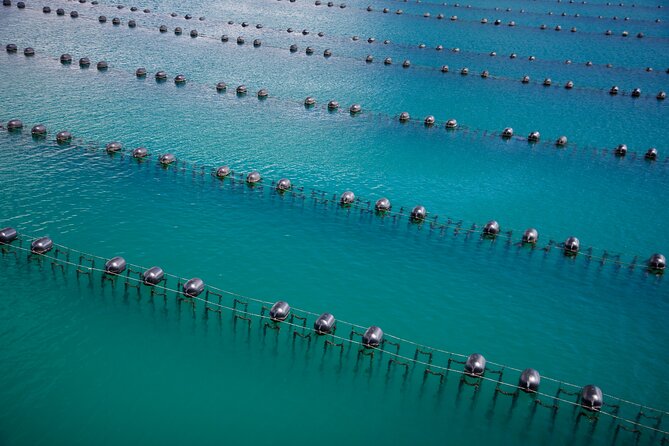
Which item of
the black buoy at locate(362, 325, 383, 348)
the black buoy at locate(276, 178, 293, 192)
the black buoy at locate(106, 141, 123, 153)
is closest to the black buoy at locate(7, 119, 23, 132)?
the black buoy at locate(106, 141, 123, 153)

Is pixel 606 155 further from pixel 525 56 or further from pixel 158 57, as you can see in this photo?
pixel 158 57

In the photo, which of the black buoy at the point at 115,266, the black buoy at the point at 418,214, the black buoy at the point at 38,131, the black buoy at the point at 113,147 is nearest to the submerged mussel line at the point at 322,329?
the black buoy at the point at 115,266

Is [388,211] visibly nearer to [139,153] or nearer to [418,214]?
[418,214]

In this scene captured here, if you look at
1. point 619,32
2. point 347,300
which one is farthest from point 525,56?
point 347,300

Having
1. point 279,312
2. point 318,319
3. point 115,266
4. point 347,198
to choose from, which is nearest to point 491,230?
point 347,198

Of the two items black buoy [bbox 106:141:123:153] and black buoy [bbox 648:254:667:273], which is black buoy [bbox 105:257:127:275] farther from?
black buoy [bbox 648:254:667:273]

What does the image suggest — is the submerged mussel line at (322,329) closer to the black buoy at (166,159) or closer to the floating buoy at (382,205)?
the floating buoy at (382,205)
